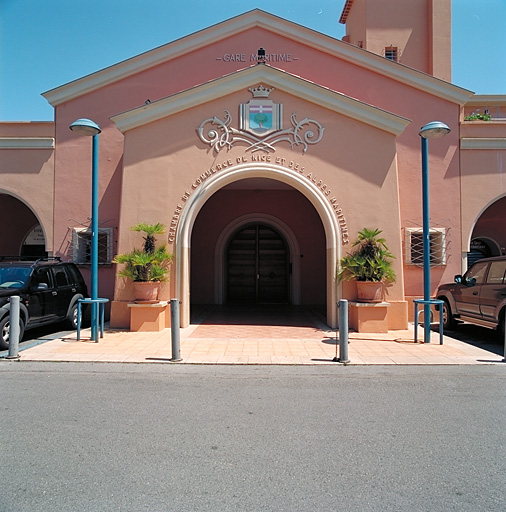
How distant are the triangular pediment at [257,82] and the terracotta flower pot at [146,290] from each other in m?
3.83

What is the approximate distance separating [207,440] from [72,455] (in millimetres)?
1185

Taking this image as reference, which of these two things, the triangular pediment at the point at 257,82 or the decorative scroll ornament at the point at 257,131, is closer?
the triangular pediment at the point at 257,82

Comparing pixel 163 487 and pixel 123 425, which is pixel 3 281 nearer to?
pixel 123 425

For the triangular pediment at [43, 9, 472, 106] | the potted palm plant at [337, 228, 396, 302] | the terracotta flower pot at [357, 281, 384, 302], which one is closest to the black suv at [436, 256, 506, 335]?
the potted palm plant at [337, 228, 396, 302]

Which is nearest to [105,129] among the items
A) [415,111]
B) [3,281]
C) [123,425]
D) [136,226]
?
[136,226]

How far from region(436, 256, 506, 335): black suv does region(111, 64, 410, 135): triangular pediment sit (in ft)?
12.5

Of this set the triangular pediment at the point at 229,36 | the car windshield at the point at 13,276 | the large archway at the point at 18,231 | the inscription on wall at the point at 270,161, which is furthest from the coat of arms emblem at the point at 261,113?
the large archway at the point at 18,231

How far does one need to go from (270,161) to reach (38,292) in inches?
237

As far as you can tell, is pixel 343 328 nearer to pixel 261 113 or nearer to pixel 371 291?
pixel 371 291

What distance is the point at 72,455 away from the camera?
156 inches

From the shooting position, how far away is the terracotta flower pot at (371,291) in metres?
10.3

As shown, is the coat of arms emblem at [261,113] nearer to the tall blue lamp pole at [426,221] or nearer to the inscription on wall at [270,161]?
the inscription on wall at [270,161]

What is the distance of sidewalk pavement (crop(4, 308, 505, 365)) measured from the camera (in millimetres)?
7906

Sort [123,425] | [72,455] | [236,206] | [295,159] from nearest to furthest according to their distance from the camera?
[72,455] → [123,425] → [295,159] → [236,206]
